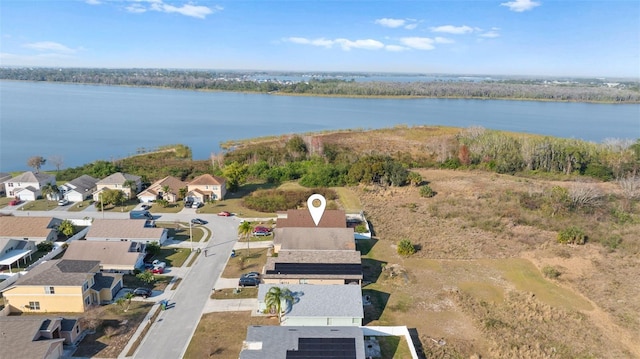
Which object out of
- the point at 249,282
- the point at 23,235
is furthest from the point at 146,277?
the point at 23,235

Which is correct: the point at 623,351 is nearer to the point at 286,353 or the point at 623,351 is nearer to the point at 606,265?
the point at 606,265

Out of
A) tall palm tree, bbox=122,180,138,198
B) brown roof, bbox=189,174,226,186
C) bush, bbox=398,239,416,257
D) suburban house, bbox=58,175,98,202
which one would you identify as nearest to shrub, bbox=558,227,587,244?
bush, bbox=398,239,416,257

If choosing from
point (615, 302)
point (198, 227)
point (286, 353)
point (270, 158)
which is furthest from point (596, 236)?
point (270, 158)

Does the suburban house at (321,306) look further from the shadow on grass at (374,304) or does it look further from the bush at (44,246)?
the bush at (44,246)

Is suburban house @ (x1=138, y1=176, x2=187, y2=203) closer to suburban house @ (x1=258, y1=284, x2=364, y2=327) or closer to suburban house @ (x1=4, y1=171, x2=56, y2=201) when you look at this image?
suburban house @ (x1=4, y1=171, x2=56, y2=201)

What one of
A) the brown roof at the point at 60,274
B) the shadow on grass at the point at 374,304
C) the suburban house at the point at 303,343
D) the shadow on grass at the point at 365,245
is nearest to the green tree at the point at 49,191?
the brown roof at the point at 60,274
